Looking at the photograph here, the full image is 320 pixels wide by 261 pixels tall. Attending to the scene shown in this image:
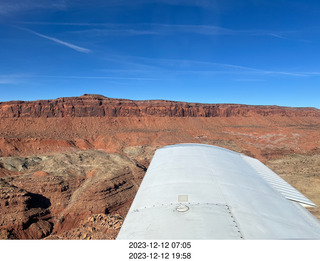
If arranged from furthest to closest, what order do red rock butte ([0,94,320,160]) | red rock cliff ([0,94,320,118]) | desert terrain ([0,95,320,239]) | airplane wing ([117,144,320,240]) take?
red rock cliff ([0,94,320,118]) < red rock butte ([0,94,320,160]) < desert terrain ([0,95,320,239]) < airplane wing ([117,144,320,240])

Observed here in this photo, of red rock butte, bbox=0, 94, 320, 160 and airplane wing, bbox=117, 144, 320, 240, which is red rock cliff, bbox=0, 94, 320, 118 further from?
airplane wing, bbox=117, 144, 320, 240

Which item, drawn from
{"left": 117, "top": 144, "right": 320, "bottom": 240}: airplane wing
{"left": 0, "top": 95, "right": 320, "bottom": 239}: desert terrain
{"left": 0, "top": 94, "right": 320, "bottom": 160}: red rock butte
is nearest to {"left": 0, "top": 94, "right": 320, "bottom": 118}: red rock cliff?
{"left": 0, "top": 94, "right": 320, "bottom": 160}: red rock butte

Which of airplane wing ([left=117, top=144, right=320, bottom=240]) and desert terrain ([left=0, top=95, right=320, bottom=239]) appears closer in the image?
airplane wing ([left=117, top=144, right=320, bottom=240])

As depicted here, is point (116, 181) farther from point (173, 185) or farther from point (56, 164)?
point (173, 185)

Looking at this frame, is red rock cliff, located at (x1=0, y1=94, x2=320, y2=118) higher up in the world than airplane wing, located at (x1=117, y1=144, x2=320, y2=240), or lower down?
higher up

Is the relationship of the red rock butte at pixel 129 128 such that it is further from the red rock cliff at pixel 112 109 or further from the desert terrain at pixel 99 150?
the desert terrain at pixel 99 150

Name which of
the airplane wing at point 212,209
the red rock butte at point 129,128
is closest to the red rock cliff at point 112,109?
the red rock butte at point 129,128
